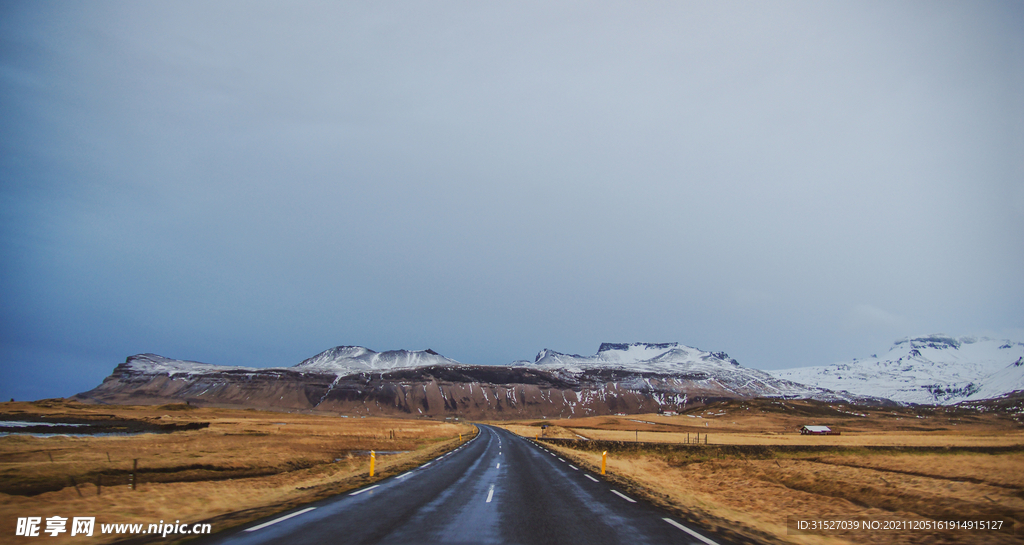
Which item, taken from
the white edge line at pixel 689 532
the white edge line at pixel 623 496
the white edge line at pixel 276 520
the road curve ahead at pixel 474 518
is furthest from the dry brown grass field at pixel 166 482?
the white edge line at pixel 689 532

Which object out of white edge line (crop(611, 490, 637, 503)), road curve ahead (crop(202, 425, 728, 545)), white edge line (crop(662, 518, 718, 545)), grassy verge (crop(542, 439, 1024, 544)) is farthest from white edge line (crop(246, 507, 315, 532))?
grassy verge (crop(542, 439, 1024, 544))

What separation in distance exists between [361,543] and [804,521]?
44.3 ft

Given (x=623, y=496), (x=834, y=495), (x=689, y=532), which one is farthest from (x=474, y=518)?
(x=834, y=495)

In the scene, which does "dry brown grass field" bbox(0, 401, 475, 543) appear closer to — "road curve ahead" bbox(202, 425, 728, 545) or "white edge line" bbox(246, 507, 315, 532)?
"white edge line" bbox(246, 507, 315, 532)

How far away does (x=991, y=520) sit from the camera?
534 inches

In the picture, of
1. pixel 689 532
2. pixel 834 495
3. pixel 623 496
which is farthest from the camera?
pixel 834 495

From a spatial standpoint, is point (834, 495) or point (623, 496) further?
point (834, 495)

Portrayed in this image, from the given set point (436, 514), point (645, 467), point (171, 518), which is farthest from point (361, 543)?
point (645, 467)

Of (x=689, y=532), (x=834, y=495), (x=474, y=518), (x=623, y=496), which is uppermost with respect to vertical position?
(x=689, y=532)

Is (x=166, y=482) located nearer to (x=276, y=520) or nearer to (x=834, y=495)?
(x=276, y=520)

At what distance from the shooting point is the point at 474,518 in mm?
11273

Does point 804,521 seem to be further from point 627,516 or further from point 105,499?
point 105,499

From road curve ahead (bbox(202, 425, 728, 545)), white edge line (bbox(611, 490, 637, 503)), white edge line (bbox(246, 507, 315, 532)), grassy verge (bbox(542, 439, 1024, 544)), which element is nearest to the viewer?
road curve ahead (bbox(202, 425, 728, 545))

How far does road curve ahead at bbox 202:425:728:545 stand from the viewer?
9.23 metres
